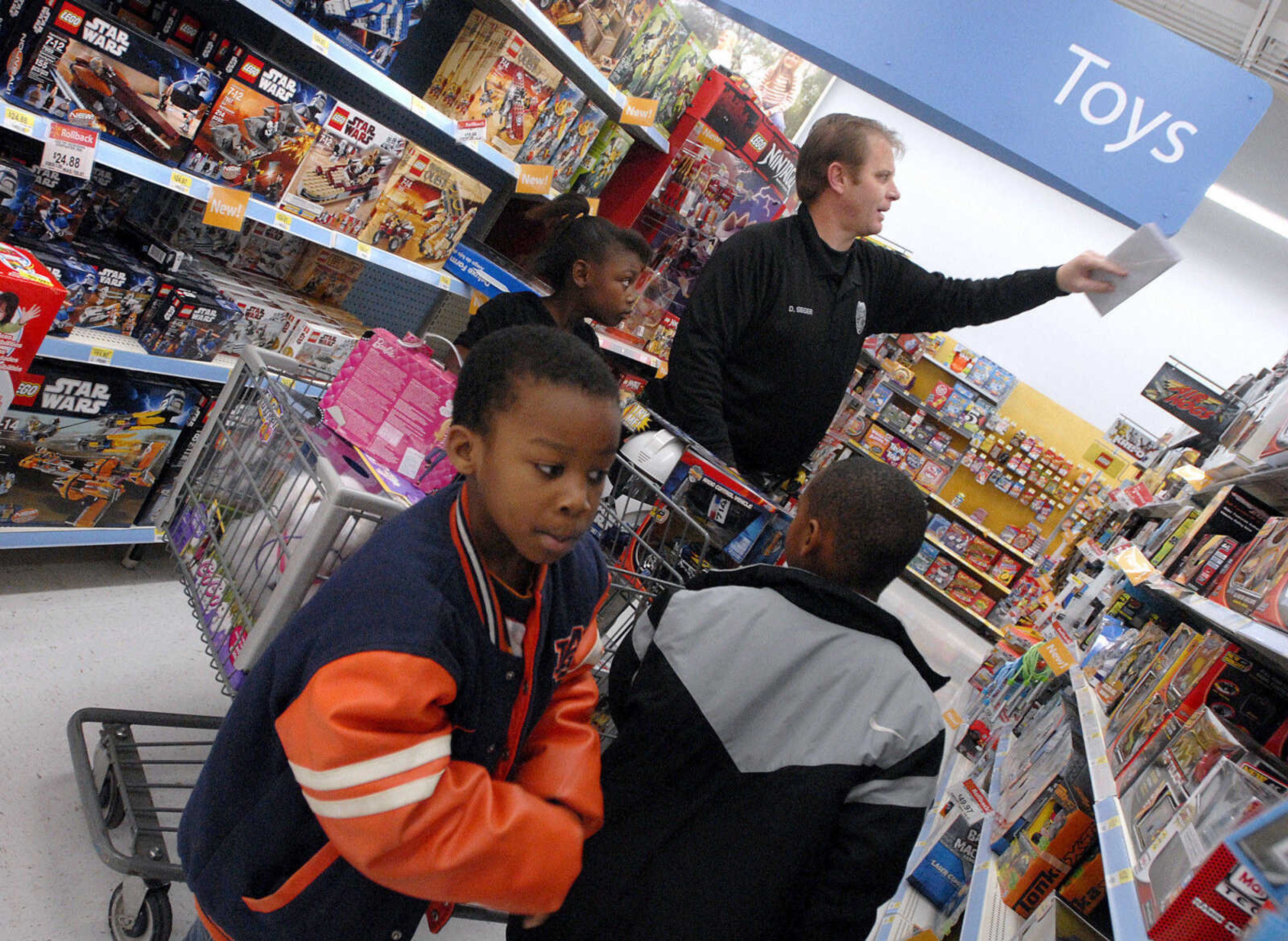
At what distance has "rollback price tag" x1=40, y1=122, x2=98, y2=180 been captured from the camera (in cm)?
187

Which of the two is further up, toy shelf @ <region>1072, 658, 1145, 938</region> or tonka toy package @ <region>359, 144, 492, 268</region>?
tonka toy package @ <region>359, 144, 492, 268</region>

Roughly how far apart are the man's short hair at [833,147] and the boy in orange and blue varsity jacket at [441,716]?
5.02ft

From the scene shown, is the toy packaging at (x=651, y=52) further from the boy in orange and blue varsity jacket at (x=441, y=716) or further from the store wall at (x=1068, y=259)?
the store wall at (x=1068, y=259)

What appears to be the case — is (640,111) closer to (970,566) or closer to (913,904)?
(913,904)

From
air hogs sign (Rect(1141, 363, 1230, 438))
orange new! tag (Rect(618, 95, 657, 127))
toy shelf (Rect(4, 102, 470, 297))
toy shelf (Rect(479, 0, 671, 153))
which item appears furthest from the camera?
air hogs sign (Rect(1141, 363, 1230, 438))

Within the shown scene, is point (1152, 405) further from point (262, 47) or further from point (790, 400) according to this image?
point (262, 47)

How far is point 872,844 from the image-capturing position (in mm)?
1318

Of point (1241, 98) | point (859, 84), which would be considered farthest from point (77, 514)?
point (1241, 98)

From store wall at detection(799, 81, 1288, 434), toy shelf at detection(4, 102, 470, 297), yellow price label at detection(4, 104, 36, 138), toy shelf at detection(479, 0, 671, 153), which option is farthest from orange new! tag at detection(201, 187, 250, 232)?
store wall at detection(799, 81, 1288, 434)

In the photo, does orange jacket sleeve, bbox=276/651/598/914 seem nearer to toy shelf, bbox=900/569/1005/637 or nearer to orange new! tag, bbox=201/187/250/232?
orange new! tag, bbox=201/187/250/232

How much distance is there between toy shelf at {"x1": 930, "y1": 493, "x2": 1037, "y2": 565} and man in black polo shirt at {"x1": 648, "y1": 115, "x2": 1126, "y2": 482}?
20.4 feet

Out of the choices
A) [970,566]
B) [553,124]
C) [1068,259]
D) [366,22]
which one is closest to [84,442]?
[366,22]

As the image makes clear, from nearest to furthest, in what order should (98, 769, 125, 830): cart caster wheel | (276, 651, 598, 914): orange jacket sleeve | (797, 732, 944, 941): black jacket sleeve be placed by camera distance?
(276, 651, 598, 914): orange jacket sleeve < (797, 732, 944, 941): black jacket sleeve < (98, 769, 125, 830): cart caster wheel

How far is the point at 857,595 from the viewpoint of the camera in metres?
1.39
